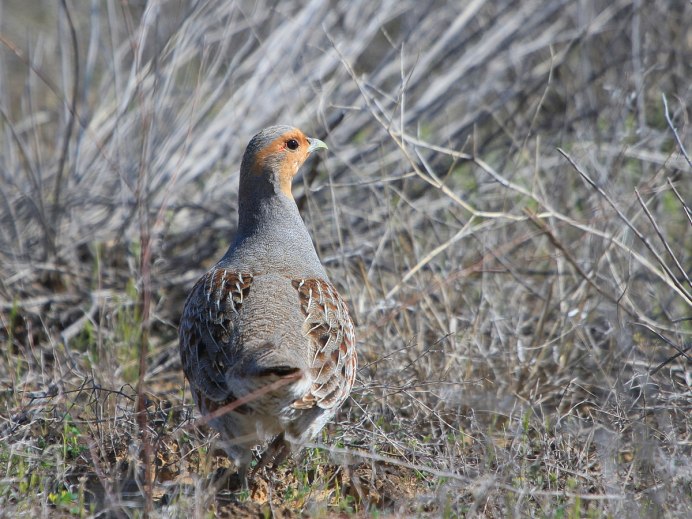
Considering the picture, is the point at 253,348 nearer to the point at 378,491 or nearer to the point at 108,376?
the point at 378,491

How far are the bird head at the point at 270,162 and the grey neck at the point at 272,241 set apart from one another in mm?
63

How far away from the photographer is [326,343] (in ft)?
12.9

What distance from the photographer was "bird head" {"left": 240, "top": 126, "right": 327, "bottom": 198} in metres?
4.65

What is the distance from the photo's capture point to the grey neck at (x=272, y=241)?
437 centimetres

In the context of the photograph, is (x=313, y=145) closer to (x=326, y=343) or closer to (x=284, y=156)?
(x=284, y=156)

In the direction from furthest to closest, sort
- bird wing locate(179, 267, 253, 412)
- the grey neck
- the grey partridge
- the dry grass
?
the grey neck < the dry grass < bird wing locate(179, 267, 253, 412) < the grey partridge

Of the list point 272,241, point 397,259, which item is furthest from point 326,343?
point 397,259

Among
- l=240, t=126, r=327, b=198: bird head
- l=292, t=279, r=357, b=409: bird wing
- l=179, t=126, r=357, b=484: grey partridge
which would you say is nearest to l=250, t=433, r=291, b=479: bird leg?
l=179, t=126, r=357, b=484: grey partridge

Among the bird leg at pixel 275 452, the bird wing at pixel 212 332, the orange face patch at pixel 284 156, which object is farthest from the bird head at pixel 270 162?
the bird leg at pixel 275 452

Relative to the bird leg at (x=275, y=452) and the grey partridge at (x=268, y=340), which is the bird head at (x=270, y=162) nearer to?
the grey partridge at (x=268, y=340)

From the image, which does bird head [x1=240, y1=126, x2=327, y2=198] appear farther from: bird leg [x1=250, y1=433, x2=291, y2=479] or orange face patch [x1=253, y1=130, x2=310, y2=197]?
bird leg [x1=250, y1=433, x2=291, y2=479]

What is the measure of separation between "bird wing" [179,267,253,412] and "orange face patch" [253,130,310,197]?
0.67 m

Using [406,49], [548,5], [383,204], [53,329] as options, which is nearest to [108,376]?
[53,329]

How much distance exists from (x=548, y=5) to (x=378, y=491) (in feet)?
16.5
